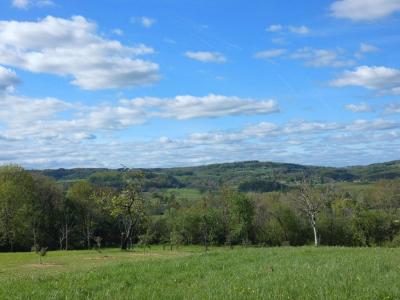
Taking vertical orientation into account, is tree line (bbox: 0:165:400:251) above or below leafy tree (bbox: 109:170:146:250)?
below

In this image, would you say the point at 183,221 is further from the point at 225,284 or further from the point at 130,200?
the point at 225,284

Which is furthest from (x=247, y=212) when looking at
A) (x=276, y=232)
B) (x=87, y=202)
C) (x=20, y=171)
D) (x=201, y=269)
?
(x=201, y=269)

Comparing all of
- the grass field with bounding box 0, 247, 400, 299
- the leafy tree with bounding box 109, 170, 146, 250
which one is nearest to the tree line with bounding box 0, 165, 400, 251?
the leafy tree with bounding box 109, 170, 146, 250

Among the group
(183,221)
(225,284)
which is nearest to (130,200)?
(225,284)

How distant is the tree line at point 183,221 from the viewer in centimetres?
9206

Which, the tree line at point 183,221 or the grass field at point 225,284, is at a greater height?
the grass field at point 225,284

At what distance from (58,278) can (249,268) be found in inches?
259

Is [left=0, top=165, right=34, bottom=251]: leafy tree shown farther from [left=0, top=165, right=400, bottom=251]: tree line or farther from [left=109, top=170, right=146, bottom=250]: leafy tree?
[left=109, top=170, right=146, bottom=250]: leafy tree

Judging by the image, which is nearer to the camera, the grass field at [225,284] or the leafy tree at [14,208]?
the grass field at [225,284]

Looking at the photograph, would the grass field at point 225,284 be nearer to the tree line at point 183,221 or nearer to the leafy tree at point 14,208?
the tree line at point 183,221

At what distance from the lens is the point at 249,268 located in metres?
17.5

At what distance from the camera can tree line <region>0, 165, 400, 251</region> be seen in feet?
302

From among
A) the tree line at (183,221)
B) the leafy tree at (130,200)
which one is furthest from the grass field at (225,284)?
the tree line at (183,221)

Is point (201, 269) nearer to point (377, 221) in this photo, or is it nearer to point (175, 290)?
point (175, 290)
